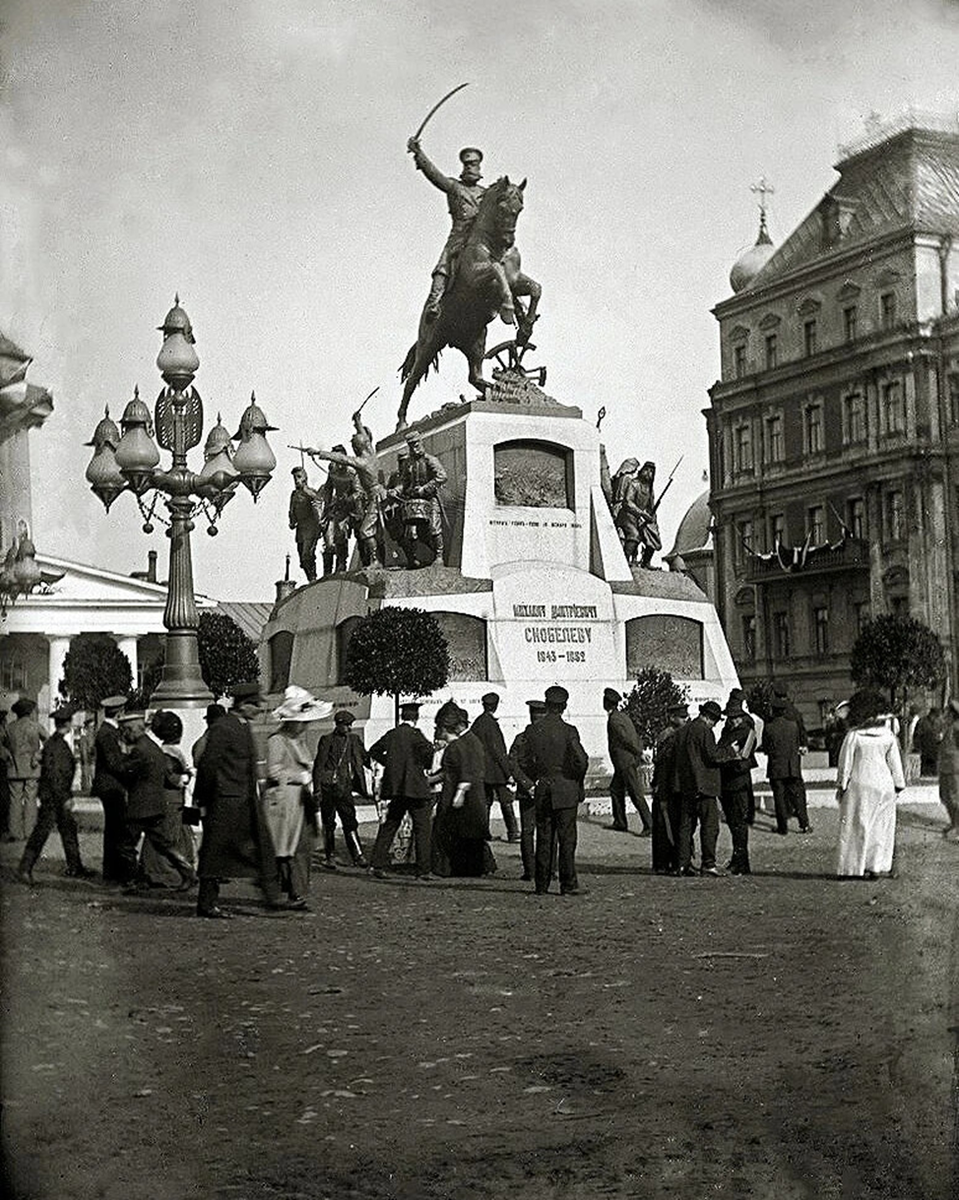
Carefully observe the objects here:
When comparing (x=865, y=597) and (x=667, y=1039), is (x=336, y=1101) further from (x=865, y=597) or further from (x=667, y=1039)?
(x=865, y=597)

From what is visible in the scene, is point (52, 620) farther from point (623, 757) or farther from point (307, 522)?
point (307, 522)

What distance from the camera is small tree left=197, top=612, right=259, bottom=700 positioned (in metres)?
19.6

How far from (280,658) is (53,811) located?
20.0 meters

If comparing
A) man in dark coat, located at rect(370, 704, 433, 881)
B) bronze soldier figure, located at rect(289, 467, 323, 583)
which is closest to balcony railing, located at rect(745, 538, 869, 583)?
man in dark coat, located at rect(370, 704, 433, 881)

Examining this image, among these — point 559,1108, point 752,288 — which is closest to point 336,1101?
point 559,1108

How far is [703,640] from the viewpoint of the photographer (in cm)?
2267

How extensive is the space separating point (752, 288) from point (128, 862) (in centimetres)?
275

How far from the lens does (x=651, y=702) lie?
18859 millimetres

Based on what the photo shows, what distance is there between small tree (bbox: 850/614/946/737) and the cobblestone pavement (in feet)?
1.18

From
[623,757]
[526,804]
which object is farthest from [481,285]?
[526,804]

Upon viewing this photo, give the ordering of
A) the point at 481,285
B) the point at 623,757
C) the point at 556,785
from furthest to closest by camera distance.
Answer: the point at 481,285 → the point at 623,757 → the point at 556,785

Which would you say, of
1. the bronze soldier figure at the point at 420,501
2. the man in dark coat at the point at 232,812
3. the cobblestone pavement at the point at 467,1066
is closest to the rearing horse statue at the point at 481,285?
the bronze soldier figure at the point at 420,501

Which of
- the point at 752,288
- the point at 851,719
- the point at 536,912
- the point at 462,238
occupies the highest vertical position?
the point at 462,238

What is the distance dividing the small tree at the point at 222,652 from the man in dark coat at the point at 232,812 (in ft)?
40.9
